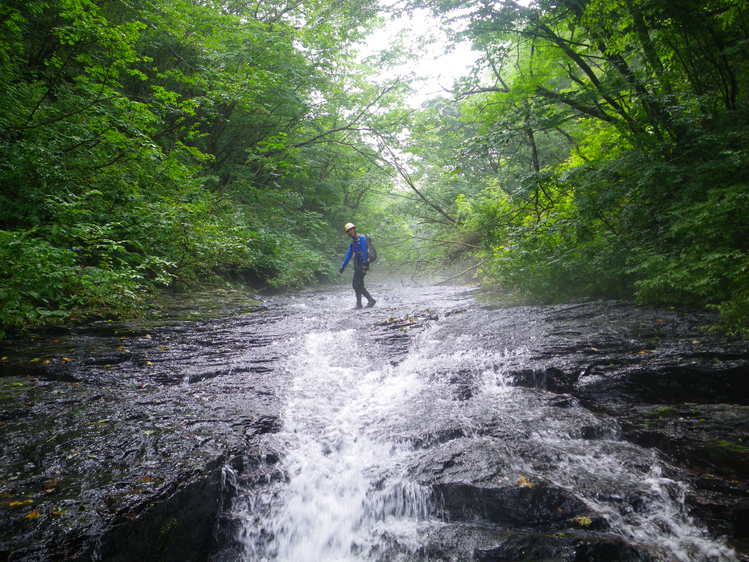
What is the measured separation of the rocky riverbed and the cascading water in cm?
2

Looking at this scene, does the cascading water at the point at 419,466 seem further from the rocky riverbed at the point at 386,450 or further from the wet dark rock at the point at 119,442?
the wet dark rock at the point at 119,442

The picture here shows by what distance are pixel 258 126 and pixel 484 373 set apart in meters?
14.0

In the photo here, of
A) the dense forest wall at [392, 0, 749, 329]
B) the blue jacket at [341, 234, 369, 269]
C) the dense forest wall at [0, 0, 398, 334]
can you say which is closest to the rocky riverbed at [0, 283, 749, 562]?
the dense forest wall at [392, 0, 749, 329]

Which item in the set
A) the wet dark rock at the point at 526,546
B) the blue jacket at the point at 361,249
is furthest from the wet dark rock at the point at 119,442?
the blue jacket at the point at 361,249

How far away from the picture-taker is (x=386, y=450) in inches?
155

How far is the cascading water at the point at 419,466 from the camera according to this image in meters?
2.98

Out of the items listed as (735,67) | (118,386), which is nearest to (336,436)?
(118,386)

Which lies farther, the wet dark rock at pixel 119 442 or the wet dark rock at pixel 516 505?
the wet dark rock at pixel 516 505

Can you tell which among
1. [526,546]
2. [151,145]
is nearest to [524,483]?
[526,546]

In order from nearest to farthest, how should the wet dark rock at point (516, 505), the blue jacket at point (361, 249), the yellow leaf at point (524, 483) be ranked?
the wet dark rock at point (516, 505), the yellow leaf at point (524, 483), the blue jacket at point (361, 249)

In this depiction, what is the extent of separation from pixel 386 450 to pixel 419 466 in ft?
1.53

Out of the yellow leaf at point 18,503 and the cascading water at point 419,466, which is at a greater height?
the yellow leaf at point 18,503

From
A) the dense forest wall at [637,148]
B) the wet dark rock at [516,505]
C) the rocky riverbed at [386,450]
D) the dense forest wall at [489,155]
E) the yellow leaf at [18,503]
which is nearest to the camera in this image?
the yellow leaf at [18,503]

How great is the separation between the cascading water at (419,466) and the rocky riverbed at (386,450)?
0.02m
